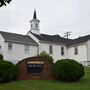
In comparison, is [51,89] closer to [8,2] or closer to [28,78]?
[28,78]

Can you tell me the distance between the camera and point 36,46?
42156mm

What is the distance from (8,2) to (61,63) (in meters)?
9.39

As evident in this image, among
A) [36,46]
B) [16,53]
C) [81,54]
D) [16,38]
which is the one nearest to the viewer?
[16,53]

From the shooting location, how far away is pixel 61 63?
1925cm

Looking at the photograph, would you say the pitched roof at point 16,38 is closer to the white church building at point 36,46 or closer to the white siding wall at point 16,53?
the white church building at point 36,46

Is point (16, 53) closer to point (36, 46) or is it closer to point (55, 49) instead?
point (36, 46)

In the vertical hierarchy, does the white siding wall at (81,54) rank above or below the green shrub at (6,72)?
above

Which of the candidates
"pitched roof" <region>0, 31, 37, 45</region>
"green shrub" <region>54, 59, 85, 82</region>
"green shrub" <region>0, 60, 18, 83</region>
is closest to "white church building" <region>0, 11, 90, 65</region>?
"pitched roof" <region>0, 31, 37, 45</region>

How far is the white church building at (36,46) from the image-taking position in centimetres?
3828

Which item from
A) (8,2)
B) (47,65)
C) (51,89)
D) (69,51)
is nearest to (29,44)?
Result: (69,51)

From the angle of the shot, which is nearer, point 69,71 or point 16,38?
point 69,71

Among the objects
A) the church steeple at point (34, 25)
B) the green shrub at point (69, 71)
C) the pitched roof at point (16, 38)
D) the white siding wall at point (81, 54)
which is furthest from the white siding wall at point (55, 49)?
the green shrub at point (69, 71)

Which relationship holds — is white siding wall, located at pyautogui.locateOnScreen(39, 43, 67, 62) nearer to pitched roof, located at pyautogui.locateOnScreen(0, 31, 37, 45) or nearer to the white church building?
the white church building

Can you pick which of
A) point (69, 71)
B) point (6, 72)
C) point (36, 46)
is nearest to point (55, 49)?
point (36, 46)
